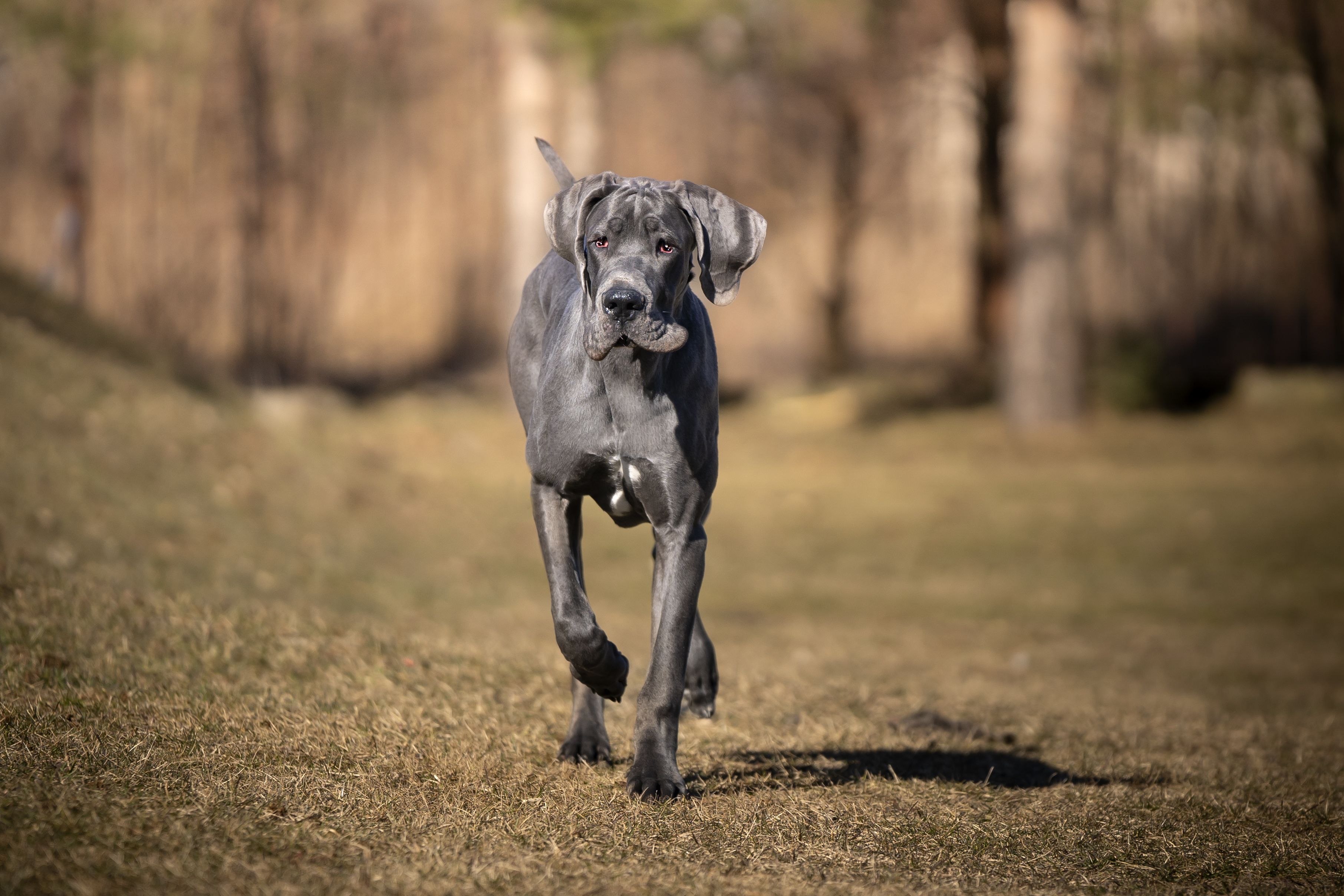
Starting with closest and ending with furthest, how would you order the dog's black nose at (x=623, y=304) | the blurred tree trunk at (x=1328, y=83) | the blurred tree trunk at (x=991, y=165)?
the dog's black nose at (x=623, y=304) < the blurred tree trunk at (x=1328, y=83) < the blurred tree trunk at (x=991, y=165)

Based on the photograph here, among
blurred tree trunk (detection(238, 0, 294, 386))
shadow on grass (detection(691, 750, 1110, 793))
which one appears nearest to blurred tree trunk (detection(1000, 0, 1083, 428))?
shadow on grass (detection(691, 750, 1110, 793))

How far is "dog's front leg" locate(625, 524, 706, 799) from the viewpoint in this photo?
443cm

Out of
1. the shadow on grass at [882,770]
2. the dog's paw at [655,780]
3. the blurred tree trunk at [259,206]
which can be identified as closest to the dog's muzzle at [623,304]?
the dog's paw at [655,780]

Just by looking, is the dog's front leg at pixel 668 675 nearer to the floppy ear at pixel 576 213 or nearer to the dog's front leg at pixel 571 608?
the dog's front leg at pixel 571 608

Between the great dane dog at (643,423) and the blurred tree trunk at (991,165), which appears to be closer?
the great dane dog at (643,423)

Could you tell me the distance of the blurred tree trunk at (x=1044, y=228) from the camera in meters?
16.2

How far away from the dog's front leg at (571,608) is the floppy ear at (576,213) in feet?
2.36

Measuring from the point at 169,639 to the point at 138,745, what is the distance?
161 cm

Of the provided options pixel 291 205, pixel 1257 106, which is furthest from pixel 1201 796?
pixel 291 205

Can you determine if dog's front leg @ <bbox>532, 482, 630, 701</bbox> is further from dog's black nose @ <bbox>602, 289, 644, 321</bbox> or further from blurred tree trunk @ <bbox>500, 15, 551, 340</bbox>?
blurred tree trunk @ <bbox>500, 15, 551, 340</bbox>

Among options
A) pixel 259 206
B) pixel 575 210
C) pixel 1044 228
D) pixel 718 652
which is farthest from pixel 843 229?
pixel 575 210

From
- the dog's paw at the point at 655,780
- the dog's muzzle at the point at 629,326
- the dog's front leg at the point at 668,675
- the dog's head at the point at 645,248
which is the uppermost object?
the dog's head at the point at 645,248

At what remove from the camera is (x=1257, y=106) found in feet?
58.8

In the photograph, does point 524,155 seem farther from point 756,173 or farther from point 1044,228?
point 1044,228
